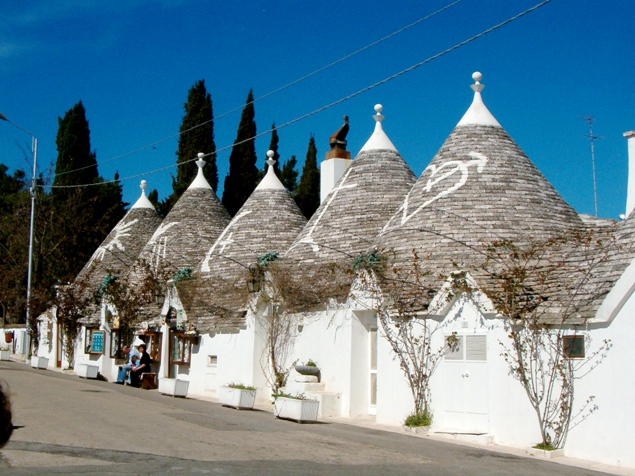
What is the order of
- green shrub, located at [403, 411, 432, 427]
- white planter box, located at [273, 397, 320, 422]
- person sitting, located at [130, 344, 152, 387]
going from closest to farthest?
green shrub, located at [403, 411, 432, 427] → white planter box, located at [273, 397, 320, 422] → person sitting, located at [130, 344, 152, 387]

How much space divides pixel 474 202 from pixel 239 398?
6.72 metres

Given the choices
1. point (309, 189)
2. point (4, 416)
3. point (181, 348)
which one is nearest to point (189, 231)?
point (181, 348)

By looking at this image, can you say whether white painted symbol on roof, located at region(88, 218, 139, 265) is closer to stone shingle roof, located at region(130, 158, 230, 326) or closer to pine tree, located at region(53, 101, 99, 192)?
stone shingle roof, located at region(130, 158, 230, 326)

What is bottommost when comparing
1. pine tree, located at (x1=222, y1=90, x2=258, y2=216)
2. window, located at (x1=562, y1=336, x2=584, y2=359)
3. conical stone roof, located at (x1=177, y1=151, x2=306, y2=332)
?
window, located at (x1=562, y1=336, x2=584, y2=359)

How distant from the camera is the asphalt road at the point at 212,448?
32.0ft

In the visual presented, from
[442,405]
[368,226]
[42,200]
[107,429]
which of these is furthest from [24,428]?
[42,200]

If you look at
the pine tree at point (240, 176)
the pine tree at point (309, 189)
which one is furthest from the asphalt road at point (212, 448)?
the pine tree at point (309, 189)

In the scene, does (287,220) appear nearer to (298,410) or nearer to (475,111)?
(475,111)

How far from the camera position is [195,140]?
4484 cm

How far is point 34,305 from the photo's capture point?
3666cm

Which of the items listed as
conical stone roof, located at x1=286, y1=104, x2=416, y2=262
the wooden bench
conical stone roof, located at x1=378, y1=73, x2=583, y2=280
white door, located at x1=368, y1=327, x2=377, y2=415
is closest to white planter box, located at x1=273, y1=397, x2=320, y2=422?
white door, located at x1=368, y1=327, x2=377, y2=415

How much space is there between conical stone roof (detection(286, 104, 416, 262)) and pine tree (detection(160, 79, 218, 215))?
2243 cm

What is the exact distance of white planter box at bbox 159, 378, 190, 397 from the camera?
2170 centimetres

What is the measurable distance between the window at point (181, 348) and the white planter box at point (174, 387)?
2412 millimetres
